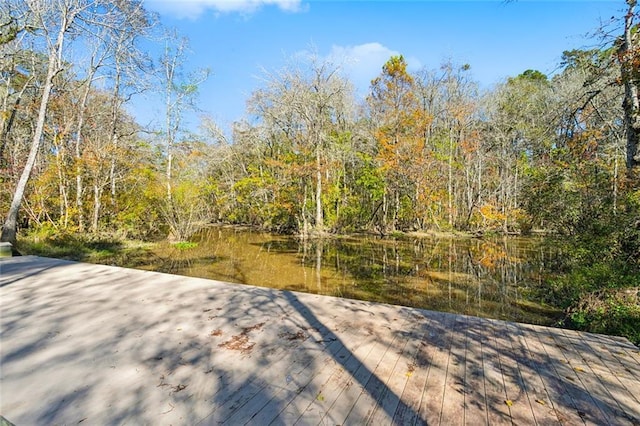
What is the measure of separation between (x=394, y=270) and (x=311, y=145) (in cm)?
930

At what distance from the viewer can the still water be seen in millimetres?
5367

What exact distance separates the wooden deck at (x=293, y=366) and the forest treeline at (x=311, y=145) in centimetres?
406

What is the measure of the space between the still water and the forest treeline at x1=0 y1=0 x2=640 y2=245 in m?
1.64

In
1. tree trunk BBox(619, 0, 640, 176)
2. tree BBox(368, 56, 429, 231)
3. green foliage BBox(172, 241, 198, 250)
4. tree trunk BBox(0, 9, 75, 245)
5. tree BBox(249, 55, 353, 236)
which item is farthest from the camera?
tree BBox(368, 56, 429, 231)

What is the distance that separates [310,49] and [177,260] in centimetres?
1079

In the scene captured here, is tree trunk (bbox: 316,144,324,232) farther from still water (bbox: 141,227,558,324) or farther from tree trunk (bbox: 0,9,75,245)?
tree trunk (bbox: 0,9,75,245)

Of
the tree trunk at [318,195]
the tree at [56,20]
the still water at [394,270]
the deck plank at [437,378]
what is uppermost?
the tree at [56,20]

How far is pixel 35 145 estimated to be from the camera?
24.2 ft

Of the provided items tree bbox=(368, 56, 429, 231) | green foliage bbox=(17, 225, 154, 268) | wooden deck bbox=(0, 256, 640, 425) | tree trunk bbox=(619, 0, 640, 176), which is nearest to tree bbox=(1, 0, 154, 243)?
green foliage bbox=(17, 225, 154, 268)

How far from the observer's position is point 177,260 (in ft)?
27.6

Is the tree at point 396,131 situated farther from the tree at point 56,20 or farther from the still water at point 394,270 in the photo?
the tree at point 56,20

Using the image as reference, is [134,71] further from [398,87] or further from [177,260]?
[398,87]

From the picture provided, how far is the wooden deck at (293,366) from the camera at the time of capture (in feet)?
5.34

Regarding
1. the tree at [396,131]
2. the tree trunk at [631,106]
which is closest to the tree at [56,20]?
the tree trunk at [631,106]
